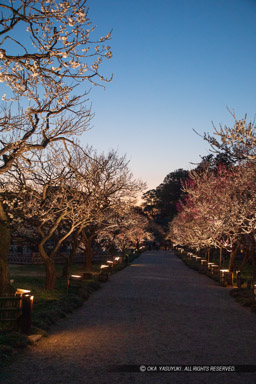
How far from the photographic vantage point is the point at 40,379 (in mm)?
6500

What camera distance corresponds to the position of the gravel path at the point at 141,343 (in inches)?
267

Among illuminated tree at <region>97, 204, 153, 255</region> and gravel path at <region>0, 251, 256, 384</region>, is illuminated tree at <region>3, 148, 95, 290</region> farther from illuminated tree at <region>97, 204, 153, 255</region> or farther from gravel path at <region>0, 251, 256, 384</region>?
illuminated tree at <region>97, 204, 153, 255</region>

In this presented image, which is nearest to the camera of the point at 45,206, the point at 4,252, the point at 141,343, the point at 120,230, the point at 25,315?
the point at 141,343

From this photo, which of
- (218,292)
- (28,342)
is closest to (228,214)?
(218,292)

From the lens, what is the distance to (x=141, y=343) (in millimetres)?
9039

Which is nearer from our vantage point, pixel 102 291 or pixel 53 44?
pixel 53 44

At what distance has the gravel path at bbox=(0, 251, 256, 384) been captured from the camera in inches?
A: 267

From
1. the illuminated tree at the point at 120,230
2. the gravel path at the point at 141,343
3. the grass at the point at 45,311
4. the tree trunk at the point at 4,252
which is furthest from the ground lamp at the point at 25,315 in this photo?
the illuminated tree at the point at 120,230

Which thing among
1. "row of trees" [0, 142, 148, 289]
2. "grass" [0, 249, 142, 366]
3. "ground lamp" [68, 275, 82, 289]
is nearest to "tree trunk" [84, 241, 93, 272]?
"row of trees" [0, 142, 148, 289]

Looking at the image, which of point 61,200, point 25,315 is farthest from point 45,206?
point 25,315

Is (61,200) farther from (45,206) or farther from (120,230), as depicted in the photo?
(120,230)

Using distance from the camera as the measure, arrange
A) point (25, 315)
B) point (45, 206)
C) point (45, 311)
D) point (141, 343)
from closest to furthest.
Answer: point (141, 343) → point (25, 315) → point (45, 311) → point (45, 206)

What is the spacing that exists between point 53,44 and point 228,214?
490 inches

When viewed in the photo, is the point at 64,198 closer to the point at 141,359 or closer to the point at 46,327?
the point at 46,327
